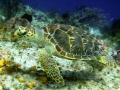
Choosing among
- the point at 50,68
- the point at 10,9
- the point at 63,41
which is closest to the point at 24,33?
the point at 63,41

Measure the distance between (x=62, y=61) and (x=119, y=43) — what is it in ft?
16.3

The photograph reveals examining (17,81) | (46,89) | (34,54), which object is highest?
(34,54)

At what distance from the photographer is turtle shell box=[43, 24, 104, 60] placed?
3.18m

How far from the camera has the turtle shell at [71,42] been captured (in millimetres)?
3176

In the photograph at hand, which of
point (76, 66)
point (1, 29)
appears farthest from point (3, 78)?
point (1, 29)

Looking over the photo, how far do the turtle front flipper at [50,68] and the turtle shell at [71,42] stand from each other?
0.47 m

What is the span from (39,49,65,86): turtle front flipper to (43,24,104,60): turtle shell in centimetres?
47

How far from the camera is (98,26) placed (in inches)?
454

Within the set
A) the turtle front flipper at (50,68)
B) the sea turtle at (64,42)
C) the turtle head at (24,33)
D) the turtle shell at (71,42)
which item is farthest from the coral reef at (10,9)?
the turtle front flipper at (50,68)

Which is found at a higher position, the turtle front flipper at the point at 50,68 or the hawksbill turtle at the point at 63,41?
the hawksbill turtle at the point at 63,41

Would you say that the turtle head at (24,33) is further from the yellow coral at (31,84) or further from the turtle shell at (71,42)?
the yellow coral at (31,84)

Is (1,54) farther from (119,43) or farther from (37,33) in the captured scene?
(119,43)

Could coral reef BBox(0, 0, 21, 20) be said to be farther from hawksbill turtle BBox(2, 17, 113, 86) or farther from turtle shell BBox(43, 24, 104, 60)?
turtle shell BBox(43, 24, 104, 60)

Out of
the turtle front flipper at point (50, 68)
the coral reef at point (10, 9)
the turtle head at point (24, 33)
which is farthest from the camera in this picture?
the coral reef at point (10, 9)
